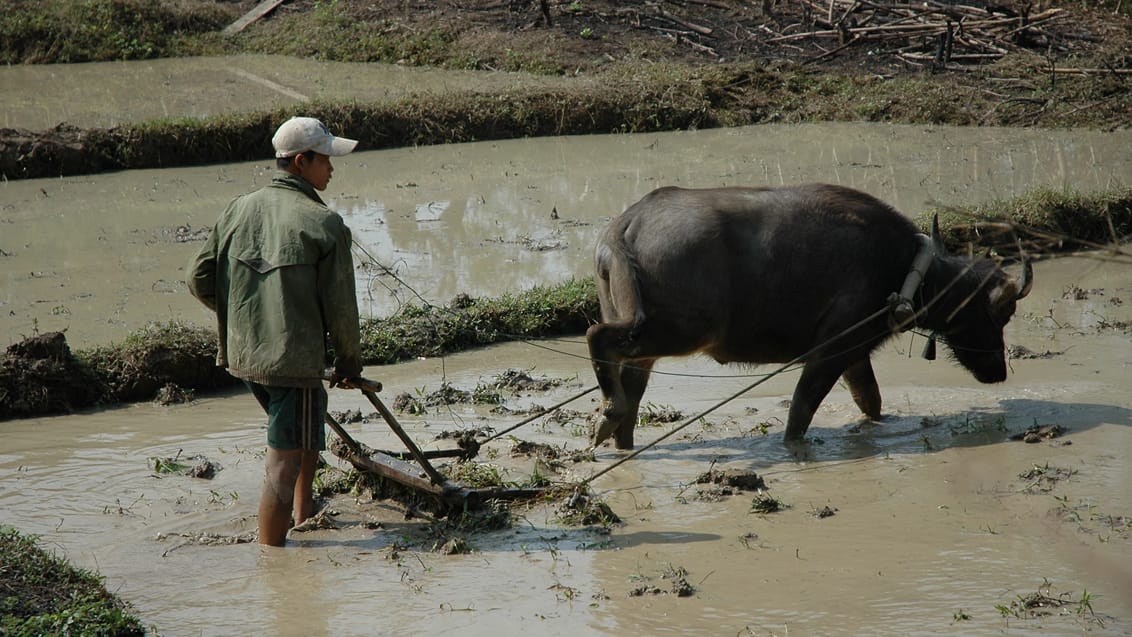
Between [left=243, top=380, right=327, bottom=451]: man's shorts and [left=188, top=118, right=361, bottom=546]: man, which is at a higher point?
[left=188, top=118, right=361, bottom=546]: man

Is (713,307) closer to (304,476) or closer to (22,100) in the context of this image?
(304,476)

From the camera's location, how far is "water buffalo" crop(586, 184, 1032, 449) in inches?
196

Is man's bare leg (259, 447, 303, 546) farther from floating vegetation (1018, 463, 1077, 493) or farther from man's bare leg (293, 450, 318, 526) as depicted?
floating vegetation (1018, 463, 1077, 493)

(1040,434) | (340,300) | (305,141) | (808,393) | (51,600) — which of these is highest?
(305,141)

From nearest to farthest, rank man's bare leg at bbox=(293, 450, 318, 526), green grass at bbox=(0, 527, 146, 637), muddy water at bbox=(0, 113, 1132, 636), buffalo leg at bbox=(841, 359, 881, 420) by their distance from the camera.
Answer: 1. green grass at bbox=(0, 527, 146, 637)
2. muddy water at bbox=(0, 113, 1132, 636)
3. man's bare leg at bbox=(293, 450, 318, 526)
4. buffalo leg at bbox=(841, 359, 881, 420)

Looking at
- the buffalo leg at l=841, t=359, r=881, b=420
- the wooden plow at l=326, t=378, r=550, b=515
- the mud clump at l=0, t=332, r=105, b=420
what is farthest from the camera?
the mud clump at l=0, t=332, r=105, b=420

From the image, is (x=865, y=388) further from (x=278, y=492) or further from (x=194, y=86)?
(x=194, y=86)

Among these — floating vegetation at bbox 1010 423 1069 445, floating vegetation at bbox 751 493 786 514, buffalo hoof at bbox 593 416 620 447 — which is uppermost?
buffalo hoof at bbox 593 416 620 447

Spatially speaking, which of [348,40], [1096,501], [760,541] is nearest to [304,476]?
[760,541]

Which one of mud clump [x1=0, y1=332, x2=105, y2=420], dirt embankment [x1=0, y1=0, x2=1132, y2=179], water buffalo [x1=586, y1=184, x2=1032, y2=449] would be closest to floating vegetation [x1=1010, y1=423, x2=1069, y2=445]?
water buffalo [x1=586, y1=184, x2=1032, y2=449]

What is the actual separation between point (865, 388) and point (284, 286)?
9.44 ft

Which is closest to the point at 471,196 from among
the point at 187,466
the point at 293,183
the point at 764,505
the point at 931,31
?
the point at 187,466

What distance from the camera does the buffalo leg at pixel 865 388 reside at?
5.44 meters

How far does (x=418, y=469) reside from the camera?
438 centimetres
